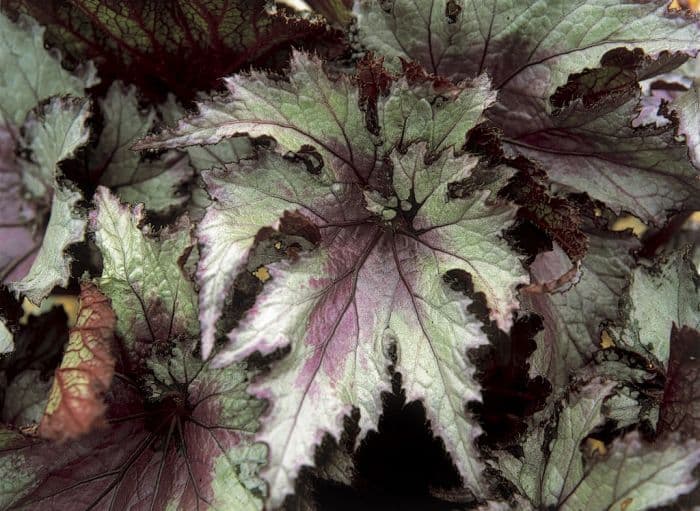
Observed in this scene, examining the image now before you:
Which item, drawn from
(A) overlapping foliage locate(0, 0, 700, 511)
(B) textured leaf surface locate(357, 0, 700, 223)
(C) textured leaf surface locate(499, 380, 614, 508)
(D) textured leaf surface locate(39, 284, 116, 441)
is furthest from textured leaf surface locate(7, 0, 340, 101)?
(C) textured leaf surface locate(499, 380, 614, 508)

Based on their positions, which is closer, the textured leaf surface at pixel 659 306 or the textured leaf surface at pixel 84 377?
the textured leaf surface at pixel 84 377

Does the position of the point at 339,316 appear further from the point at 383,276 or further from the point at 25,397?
the point at 25,397

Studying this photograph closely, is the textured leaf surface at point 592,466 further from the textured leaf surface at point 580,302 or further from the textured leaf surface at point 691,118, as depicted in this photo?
the textured leaf surface at point 691,118

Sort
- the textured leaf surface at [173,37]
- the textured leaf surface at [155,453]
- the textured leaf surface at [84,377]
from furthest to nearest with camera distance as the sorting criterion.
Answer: the textured leaf surface at [173,37] → the textured leaf surface at [155,453] → the textured leaf surface at [84,377]


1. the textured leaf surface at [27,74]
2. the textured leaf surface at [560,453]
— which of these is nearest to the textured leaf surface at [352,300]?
the textured leaf surface at [560,453]

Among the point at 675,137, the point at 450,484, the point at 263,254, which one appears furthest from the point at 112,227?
the point at 675,137

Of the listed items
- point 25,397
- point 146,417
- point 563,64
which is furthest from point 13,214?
point 563,64

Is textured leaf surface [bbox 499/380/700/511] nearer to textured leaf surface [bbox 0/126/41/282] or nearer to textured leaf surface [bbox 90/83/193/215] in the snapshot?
textured leaf surface [bbox 90/83/193/215]
